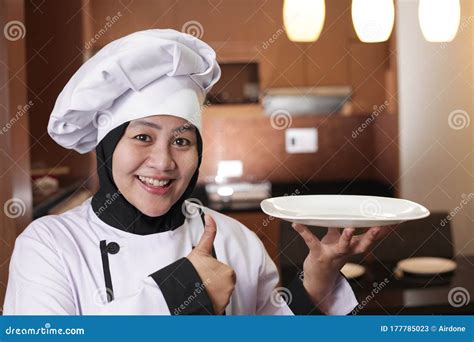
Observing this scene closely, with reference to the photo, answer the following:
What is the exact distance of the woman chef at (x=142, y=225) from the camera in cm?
85

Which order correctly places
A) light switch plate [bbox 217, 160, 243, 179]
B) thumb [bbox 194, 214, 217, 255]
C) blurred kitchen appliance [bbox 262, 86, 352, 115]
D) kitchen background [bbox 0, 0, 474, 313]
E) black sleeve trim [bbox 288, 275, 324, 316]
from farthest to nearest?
blurred kitchen appliance [bbox 262, 86, 352, 115] < light switch plate [bbox 217, 160, 243, 179] < kitchen background [bbox 0, 0, 474, 313] < black sleeve trim [bbox 288, 275, 324, 316] < thumb [bbox 194, 214, 217, 255]

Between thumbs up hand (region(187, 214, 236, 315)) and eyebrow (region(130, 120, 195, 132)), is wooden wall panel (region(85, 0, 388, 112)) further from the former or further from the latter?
thumbs up hand (region(187, 214, 236, 315))

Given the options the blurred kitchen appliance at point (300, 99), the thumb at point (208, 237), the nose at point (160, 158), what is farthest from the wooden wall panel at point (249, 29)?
the thumb at point (208, 237)

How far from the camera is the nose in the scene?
89 centimetres

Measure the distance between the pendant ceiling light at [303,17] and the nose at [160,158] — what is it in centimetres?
37

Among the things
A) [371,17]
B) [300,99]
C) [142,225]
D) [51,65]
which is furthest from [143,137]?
[300,99]

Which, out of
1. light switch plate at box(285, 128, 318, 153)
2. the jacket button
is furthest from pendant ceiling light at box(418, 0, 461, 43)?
the jacket button

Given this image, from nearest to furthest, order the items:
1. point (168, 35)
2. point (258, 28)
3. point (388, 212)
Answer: point (168, 35) → point (388, 212) → point (258, 28)

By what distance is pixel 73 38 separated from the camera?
40.7 inches

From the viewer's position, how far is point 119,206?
93 cm

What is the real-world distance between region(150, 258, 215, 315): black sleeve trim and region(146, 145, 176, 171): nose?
0.13 metres
